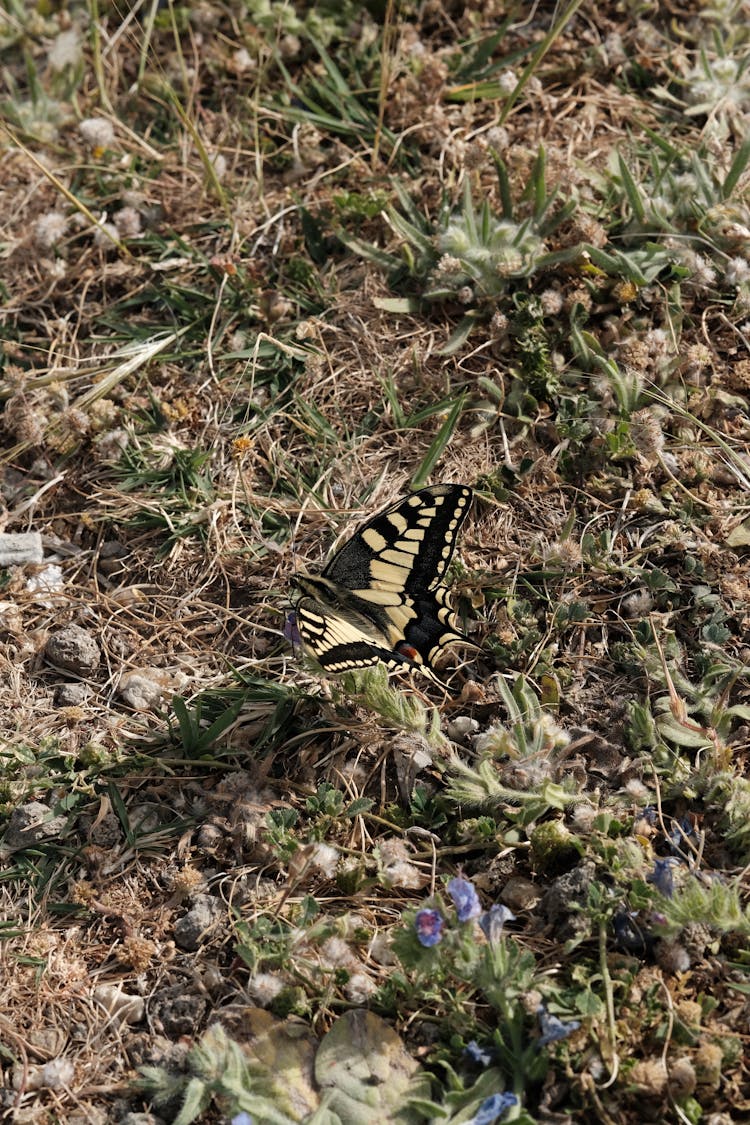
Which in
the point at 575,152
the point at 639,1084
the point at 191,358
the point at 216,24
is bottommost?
the point at 639,1084

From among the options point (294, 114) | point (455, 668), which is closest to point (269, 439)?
point (455, 668)

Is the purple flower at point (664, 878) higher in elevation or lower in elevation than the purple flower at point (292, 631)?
lower

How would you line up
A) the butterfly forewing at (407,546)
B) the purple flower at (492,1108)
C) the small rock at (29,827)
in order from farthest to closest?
the butterfly forewing at (407,546) → the small rock at (29,827) → the purple flower at (492,1108)

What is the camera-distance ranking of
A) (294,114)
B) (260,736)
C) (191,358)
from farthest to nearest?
(294,114) → (191,358) → (260,736)

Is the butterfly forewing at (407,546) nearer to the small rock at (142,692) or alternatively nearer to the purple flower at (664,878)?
the small rock at (142,692)

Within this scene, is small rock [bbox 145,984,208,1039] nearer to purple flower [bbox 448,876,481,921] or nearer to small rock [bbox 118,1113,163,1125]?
small rock [bbox 118,1113,163,1125]

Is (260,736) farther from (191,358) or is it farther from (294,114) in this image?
(294,114)

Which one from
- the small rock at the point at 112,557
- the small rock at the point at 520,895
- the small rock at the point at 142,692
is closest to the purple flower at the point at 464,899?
the small rock at the point at 520,895
